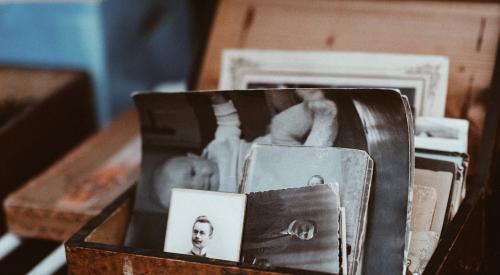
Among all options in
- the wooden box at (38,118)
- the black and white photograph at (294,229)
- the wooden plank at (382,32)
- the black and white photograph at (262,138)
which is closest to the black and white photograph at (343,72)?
the wooden plank at (382,32)

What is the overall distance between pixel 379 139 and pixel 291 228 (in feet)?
0.56

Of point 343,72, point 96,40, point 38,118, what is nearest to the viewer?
point 343,72

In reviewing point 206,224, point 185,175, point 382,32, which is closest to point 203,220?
point 206,224

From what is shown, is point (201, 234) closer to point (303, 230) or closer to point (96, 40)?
point (303, 230)

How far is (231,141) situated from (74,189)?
0.44 metres

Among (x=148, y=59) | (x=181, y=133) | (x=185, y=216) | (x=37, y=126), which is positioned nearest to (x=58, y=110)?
(x=37, y=126)

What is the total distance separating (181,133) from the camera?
920 mm

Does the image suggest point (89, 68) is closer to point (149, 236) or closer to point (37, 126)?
point (37, 126)

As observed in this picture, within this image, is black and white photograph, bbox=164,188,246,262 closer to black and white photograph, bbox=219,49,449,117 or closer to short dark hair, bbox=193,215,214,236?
short dark hair, bbox=193,215,214,236

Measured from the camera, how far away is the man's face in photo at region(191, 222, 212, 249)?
799mm

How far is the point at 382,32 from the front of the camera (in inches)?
43.4

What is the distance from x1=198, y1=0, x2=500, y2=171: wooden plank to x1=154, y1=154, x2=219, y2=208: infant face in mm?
286

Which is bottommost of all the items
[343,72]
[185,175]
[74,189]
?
[74,189]

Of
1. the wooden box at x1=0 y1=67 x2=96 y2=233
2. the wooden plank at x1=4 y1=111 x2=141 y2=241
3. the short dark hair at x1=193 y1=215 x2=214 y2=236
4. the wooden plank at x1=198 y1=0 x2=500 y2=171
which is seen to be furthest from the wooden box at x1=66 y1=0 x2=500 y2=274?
the wooden box at x1=0 y1=67 x2=96 y2=233
